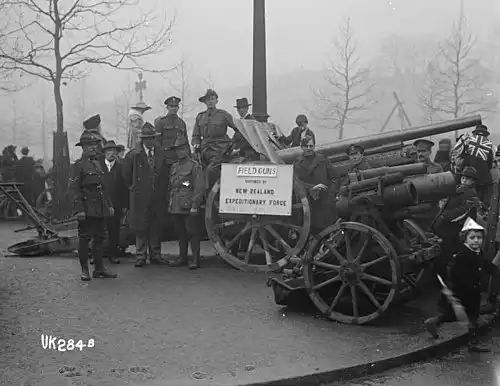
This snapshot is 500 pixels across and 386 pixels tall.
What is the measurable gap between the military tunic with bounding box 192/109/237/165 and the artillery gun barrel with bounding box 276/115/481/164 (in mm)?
817

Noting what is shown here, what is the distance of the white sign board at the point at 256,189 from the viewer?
7551mm

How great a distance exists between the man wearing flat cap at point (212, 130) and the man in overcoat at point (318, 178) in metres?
1.23

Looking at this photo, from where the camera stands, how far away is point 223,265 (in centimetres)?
867

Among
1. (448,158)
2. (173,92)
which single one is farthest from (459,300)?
(173,92)

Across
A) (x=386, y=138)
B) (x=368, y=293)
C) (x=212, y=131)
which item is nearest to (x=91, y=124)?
(x=212, y=131)

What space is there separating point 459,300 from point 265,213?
2747 millimetres

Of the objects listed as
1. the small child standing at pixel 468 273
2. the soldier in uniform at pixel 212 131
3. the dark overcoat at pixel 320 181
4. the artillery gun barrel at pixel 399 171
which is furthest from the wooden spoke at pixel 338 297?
the soldier in uniform at pixel 212 131

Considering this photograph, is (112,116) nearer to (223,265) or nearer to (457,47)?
(457,47)

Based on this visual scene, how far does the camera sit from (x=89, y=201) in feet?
24.6

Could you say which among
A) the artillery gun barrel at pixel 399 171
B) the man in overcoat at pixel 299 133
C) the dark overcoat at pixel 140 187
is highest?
the man in overcoat at pixel 299 133

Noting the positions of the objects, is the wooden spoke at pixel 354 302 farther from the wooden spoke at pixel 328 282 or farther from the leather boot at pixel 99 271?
the leather boot at pixel 99 271

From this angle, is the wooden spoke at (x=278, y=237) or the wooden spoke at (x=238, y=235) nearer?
the wooden spoke at (x=278, y=237)

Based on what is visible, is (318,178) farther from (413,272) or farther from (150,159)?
(150,159)

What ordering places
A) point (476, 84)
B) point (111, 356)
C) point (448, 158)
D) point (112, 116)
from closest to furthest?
point (111, 356) → point (448, 158) → point (476, 84) → point (112, 116)
